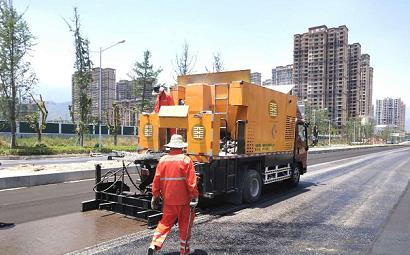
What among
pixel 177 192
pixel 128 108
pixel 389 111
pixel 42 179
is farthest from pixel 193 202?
pixel 389 111

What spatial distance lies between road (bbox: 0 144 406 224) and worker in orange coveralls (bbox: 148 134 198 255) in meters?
3.75

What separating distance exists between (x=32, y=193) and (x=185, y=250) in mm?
7297

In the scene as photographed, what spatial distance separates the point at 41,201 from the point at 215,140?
474 centimetres

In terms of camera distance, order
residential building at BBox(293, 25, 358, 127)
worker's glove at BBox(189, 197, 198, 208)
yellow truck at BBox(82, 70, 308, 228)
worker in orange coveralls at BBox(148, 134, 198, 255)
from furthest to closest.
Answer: residential building at BBox(293, 25, 358, 127), yellow truck at BBox(82, 70, 308, 228), worker's glove at BBox(189, 197, 198, 208), worker in orange coveralls at BBox(148, 134, 198, 255)

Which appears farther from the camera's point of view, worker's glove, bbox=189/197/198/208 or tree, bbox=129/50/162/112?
tree, bbox=129/50/162/112

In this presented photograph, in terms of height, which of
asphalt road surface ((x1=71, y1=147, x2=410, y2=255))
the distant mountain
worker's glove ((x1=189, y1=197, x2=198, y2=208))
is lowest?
asphalt road surface ((x1=71, y1=147, x2=410, y2=255))

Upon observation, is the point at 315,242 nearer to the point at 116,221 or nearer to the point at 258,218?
the point at 258,218

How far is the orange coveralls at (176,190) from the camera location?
18.4ft

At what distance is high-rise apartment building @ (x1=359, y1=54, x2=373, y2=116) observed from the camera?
11230 cm

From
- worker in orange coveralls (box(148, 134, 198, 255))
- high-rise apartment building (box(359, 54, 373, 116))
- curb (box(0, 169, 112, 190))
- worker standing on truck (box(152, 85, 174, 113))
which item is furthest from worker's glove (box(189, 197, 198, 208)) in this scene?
high-rise apartment building (box(359, 54, 373, 116))

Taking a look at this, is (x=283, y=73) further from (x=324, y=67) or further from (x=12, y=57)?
(x=12, y=57)

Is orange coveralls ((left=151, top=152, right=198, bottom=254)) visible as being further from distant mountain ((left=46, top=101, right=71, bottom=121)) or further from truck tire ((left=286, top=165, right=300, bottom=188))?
distant mountain ((left=46, top=101, right=71, bottom=121))

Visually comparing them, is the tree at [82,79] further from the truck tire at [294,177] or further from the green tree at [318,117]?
the green tree at [318,117]

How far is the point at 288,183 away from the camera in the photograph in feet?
44.3
